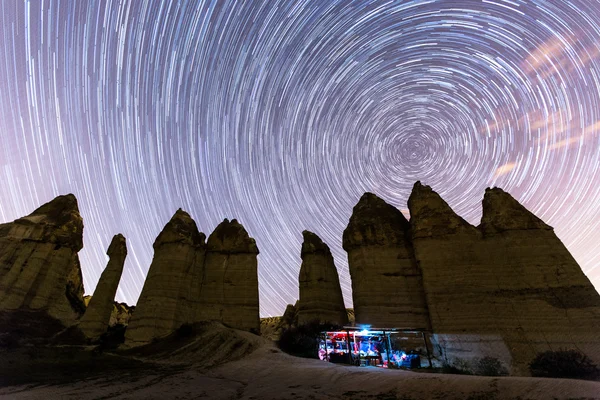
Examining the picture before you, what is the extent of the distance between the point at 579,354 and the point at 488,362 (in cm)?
554

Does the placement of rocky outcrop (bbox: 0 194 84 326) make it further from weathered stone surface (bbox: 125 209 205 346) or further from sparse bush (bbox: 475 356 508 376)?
sparse bush (bbox: 475 356 508 376)

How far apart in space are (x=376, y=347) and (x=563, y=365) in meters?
12.3

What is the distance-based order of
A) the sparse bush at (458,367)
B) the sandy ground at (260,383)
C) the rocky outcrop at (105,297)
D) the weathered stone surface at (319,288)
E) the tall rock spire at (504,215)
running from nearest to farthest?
the sandy ground at (260,383) → the sparse bush at (458,367) → the tall rock spire at (504,215) → the rocky outcrop at (105,297) → the weathered stone surface at (319,288)

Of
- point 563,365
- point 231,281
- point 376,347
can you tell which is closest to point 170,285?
point 231,281

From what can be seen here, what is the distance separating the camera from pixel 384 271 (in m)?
29.3

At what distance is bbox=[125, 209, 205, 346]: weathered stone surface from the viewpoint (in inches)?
1083

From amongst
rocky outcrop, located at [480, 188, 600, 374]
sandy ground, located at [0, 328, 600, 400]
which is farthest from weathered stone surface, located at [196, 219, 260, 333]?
rocky outcrop, located at [480, 188, 600, 374]

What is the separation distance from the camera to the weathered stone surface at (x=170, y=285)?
1083 inches

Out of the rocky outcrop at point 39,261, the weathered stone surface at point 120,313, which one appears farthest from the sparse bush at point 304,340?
the weathered stone surface at point 120,313

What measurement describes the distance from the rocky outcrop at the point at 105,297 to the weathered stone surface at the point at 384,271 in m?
28.0

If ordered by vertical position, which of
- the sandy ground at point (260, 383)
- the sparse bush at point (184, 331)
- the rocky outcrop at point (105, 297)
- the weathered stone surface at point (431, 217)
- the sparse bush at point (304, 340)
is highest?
the weathered stone surface at point (431, 217)

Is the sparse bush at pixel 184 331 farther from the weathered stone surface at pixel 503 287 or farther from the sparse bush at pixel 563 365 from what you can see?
the sparse bush at pixel 563 365

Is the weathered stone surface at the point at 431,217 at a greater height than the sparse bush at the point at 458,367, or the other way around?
the weathered stone surface at the point at 431,217

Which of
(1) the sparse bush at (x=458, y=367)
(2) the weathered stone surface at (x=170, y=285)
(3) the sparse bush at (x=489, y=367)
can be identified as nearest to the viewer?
(3) the sparse bush at (x=489, y=367)
